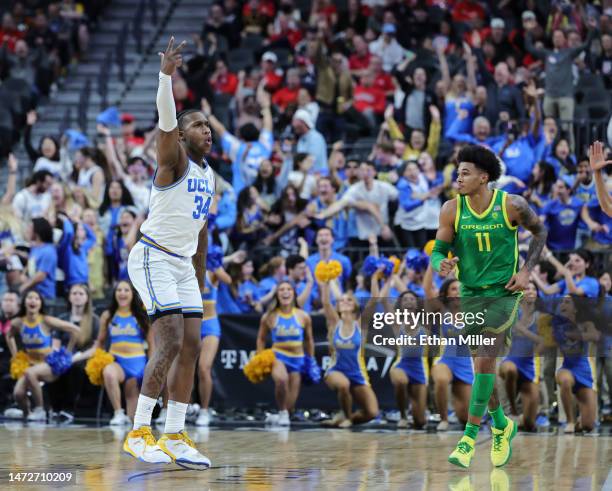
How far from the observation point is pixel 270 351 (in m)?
14.0

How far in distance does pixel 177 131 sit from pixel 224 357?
22.7ft

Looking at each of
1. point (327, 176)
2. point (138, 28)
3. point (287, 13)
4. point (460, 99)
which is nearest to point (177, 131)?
point (327, 176)

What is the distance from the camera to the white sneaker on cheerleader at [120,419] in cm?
1355

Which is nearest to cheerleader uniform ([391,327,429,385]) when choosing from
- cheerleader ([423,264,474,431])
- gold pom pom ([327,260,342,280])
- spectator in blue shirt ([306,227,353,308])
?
cheerleader ([423,264,474,431])

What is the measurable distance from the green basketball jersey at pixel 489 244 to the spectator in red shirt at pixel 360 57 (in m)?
12.0

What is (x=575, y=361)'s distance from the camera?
43.0 ft

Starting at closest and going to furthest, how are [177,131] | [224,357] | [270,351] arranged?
[177,131], [270,351], [224,357]

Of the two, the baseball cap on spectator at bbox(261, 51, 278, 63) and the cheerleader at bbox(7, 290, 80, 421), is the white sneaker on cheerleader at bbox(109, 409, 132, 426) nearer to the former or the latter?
the cheerleader at bbox(7, 290, 80, 421)

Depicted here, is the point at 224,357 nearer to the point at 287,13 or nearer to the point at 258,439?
the point at 258,439

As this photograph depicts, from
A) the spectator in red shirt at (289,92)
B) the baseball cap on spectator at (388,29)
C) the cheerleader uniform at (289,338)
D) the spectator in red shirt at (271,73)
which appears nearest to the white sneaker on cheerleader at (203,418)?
the cheerleader uniform at (289,338)

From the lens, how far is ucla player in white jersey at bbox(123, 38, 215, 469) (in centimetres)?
845

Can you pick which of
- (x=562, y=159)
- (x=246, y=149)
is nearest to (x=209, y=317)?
(x=246, y=149)

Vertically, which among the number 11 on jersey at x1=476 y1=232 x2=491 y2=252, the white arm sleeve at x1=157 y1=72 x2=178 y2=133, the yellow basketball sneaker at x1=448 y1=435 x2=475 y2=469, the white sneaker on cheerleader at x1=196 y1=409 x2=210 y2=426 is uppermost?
the white arm sleeve at x1=157 y1=72 x2=178 y2=133

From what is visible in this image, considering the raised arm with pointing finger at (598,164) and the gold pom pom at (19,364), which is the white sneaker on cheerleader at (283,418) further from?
the raised arm with pointing finger at (598,164)
